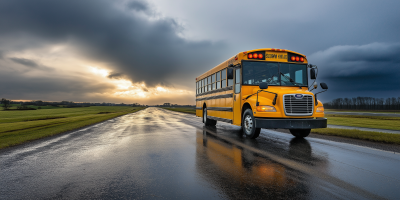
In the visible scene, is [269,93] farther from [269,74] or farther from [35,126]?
[35,126]

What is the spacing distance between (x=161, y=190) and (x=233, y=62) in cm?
700

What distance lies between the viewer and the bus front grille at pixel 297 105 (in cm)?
714

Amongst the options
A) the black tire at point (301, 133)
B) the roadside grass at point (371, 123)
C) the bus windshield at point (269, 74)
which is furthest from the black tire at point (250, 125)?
the roadside grass at point (371, 123)

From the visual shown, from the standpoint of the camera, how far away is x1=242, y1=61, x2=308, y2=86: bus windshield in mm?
8273

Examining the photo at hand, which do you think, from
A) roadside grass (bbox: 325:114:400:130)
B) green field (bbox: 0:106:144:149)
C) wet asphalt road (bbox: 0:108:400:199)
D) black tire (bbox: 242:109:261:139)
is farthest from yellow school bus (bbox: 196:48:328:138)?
roadside grass (bbox: 325:114:400:130)

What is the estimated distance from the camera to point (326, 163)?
4.75m

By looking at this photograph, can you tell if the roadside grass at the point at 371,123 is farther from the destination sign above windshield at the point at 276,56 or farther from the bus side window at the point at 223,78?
the bus side window at the point at 223,78

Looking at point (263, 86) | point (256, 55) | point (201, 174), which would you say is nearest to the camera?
point (201, 174)

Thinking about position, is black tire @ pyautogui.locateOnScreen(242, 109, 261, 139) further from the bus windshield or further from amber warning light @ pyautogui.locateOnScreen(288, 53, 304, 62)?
amber warning light @ pyautogui.locateOnScreen(288, 53, 304, 62)

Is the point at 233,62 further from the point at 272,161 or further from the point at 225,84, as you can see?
the point at 272,161

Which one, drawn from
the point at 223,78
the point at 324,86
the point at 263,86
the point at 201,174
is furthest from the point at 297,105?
the point at 201,174

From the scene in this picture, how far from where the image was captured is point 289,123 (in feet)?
23.2

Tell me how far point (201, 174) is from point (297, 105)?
A: 491cm

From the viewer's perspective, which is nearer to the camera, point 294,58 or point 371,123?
point 294,58
